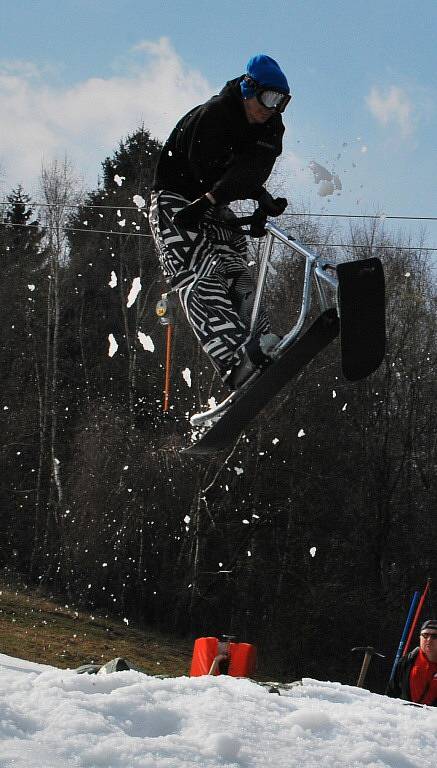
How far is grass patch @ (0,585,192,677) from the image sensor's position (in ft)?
51.6

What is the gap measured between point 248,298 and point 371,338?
86 centimetres

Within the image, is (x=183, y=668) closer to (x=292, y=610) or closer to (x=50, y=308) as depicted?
(x=292, y=610)

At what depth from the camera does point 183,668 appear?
56.7ft

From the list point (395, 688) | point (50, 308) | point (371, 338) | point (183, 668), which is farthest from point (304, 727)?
point (50, 308)

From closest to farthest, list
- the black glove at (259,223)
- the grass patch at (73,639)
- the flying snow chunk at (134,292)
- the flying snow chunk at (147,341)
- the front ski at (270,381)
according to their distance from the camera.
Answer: the front ski at (270,381)
the black glove at (259,223)
the flying snow chunk at (147,341)
the flying snow chunk at (134,292)
the grass patch at (73,639)

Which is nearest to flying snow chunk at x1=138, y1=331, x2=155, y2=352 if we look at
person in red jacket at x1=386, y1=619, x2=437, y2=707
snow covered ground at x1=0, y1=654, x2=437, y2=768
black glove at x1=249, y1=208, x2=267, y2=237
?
black glove at x1=249, y1=208, x2=267, y2=237

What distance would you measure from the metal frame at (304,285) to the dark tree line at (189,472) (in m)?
14.5

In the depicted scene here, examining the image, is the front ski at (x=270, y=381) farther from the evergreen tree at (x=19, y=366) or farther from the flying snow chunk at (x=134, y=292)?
the evergreen tree at (x=19, y=366)

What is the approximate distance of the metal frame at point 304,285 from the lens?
459cm

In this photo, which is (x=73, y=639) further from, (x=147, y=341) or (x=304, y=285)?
(x=304, y=285)

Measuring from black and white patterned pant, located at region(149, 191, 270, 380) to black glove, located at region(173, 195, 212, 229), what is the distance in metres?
0.09

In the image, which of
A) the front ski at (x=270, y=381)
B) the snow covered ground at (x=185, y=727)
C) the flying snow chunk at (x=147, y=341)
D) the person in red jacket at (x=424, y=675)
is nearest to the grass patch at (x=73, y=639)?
the flying snow chunk at (x=147, y=341)

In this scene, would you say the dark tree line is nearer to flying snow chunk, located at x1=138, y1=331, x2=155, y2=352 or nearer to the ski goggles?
flying snow chunk, located at x1=138, y1=331, x2=155, y2=352

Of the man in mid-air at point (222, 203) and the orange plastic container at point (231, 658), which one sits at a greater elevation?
the man in mid-air at point (222, 203)
